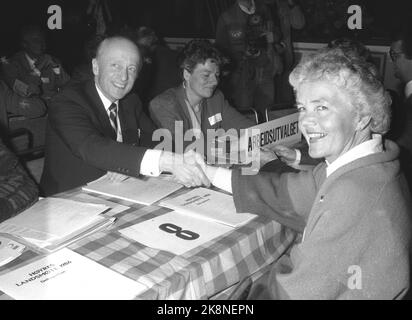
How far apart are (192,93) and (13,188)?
1823mm

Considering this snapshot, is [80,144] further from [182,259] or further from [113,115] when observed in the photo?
[182,259]

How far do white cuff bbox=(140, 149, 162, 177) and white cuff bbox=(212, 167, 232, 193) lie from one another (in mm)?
308

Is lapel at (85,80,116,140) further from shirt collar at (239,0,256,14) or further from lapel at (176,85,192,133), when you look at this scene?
shirt collar at (239,0,256,14)

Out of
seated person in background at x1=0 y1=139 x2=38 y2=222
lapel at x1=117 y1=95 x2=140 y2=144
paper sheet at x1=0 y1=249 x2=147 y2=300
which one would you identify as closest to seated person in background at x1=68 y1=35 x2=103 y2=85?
lapel at x1=117 y1=95 x2=140 y2=144

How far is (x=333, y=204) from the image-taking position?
4.26ft

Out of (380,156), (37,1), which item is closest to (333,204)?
(380,156)

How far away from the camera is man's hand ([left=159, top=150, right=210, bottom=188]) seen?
1.98 meters

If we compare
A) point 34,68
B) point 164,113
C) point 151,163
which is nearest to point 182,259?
point 151,163

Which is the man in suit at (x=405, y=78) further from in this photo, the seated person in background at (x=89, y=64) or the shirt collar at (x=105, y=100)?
the seated person in background at (x=89, y=64)

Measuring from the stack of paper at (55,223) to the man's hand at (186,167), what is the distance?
45cm

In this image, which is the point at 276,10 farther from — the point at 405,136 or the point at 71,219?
the point at 71,219

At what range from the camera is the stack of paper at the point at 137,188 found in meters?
1.87

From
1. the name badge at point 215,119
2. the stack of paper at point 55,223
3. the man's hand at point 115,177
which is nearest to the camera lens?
the stack of paper at point 55,223

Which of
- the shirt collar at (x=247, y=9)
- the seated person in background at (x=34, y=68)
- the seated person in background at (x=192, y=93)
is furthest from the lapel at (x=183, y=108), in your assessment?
the shirt collar at (x=247, y=9)
